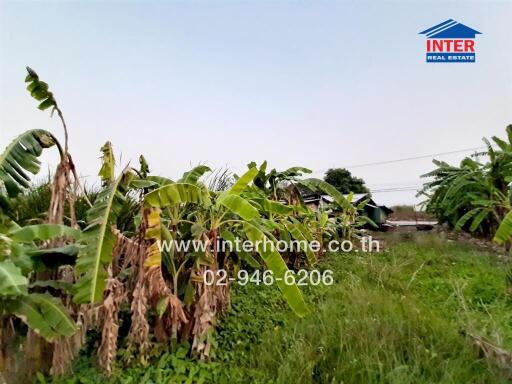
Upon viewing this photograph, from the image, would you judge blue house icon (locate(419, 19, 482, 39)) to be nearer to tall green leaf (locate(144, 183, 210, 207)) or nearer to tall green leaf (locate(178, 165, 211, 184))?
tall green leaf (locate(178, 165, 211, 184))

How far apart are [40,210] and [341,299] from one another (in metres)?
4.79

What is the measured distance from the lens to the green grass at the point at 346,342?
2570 millimetres

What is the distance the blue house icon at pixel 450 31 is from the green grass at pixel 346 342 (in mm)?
4817

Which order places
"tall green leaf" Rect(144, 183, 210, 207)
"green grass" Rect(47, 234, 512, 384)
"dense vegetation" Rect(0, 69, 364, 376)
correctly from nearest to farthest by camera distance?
"dense vegetation" Rect(0, 69, 364, 376)
"green grass" Rect(47, 234, 512, 384)
"tall green leaf" Rect(144, 183, 210, 207)

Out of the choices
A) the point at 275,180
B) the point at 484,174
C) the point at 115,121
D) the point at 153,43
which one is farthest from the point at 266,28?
the point at 484,174

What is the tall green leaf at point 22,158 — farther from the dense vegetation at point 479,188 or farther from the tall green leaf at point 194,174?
the dense vegetation at point 479,188

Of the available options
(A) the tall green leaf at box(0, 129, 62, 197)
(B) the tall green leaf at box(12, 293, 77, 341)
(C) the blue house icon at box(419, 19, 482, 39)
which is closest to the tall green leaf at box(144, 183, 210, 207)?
(B) the tall green leaf at box(12, 293, 77, 341)

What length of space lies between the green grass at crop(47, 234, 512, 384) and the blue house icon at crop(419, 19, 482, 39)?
4817 millimetres

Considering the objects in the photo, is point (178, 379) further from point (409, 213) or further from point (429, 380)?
point (409, 213)

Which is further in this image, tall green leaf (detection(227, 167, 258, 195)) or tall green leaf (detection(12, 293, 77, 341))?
tall green leaf (detection(227, 167, 258, 195))

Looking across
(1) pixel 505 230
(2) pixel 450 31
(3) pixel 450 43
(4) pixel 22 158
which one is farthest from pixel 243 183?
(2) pixel 450 31

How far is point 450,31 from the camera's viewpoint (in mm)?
6121

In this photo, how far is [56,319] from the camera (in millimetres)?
2279

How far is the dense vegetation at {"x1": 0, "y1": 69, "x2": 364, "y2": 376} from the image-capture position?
2.37 metres
